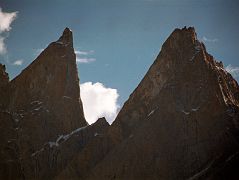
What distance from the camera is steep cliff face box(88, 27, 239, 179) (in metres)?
169

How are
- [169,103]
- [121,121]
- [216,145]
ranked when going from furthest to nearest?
[121,121], [169,103], [216,145]

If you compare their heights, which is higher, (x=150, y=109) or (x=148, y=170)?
Answer: (x=150, y=109)

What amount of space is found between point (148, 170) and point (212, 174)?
2502 cm

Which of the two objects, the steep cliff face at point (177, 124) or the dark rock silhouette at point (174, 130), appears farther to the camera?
the steep cliff face at point (177, 124)

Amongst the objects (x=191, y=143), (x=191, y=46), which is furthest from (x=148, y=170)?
(x=191, y=46)

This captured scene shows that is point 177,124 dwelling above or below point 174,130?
above

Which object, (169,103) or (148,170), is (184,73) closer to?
(169,103)

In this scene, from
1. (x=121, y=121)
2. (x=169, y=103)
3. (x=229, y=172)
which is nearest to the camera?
(x=229, y=172)

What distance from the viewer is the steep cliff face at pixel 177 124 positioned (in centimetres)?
16938

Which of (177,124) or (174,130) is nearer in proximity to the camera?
(174,130)

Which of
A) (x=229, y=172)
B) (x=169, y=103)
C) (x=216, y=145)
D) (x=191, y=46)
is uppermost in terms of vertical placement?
(x=191, y=46)

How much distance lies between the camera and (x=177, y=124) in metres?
180

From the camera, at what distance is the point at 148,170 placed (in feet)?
566

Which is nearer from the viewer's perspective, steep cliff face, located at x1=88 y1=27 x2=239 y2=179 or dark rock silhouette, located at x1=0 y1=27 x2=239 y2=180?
dark rock silhouette, located at x1=0 y1=27 x2=239 y2=180
